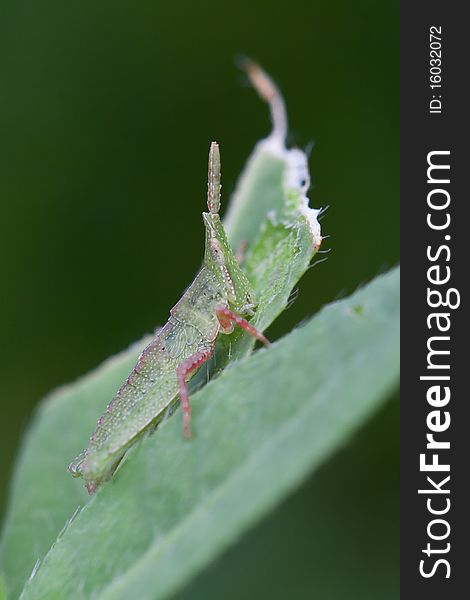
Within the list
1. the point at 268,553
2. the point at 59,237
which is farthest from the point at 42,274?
the point at 268,553

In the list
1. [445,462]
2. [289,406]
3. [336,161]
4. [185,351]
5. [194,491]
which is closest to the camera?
[289,406]

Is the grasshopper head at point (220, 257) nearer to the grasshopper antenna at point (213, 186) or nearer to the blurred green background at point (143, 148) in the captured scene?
the grasshopper antenna at point (213, 186)

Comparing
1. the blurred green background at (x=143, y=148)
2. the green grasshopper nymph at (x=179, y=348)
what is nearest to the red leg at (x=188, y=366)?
the green grasshopper nymph at (x=179, y=348)

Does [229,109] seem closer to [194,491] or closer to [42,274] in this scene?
[42,274]

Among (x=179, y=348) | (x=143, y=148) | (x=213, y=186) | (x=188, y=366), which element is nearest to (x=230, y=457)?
(x=188, y=366)

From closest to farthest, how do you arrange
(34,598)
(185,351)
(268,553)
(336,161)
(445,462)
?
(34,598)
(445,462)
(185,351)
(268,553)
(336,161)
